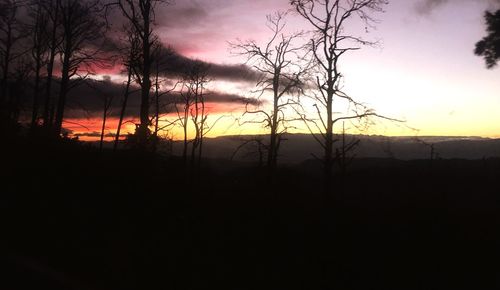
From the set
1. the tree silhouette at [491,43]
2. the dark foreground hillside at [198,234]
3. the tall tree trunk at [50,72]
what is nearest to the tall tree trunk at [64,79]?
the tall tree trunk at [50,72]

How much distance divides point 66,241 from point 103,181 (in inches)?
225

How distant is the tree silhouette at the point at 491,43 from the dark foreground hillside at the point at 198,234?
19.7 feet

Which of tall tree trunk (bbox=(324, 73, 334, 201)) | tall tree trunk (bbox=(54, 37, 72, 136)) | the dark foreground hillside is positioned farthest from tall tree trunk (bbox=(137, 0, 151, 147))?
tall tree trunk (bbox=(54, 37, 72, 136))

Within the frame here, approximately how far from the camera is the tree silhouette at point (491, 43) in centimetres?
1782

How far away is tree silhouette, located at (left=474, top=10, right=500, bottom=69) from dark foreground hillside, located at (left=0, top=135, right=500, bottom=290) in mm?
6017

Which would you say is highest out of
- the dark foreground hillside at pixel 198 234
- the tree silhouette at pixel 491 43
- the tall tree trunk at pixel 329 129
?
the tree silhouette at pixel 491 43

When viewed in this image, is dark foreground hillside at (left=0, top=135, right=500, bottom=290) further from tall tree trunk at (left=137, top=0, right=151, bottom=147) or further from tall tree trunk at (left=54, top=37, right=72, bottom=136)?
tall tree trunk at (left=54, top=37, right=72, bottom=136)

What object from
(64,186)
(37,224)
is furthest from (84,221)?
(64,186)

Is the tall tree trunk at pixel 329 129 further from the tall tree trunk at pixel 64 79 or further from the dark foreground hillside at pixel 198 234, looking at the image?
the tall tree trunk at pixel 64 79

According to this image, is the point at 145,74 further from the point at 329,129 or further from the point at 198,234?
the point at 198,234

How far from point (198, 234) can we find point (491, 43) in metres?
12.3

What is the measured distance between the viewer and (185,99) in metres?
60.2

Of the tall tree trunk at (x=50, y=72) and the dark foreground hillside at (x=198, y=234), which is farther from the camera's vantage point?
the tall tree trunk at (x=50, y=72)

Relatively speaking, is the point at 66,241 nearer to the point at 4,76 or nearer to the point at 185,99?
the point at 4,76
